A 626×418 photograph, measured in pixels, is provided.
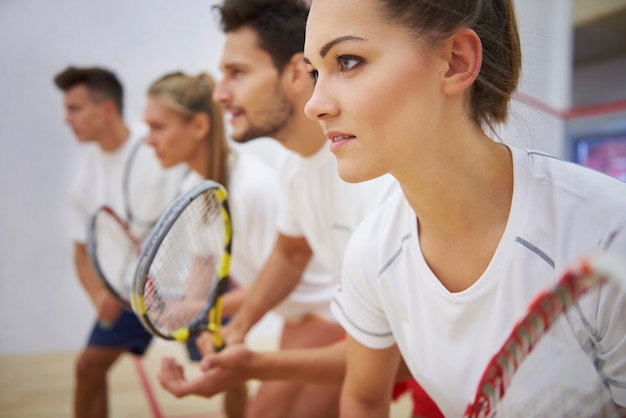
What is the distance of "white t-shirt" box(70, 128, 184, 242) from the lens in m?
1.98

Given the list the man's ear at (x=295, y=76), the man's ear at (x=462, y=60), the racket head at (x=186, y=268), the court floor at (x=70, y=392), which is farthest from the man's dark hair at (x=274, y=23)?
the court floor at (x=70, y=392)

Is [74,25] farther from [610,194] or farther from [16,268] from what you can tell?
[610,194]

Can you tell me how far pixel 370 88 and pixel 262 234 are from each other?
0.90 m

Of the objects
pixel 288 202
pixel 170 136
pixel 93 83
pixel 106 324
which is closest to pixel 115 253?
pixel 106 324

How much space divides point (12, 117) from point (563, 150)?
98.0 inches

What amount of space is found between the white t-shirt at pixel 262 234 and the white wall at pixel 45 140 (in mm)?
1396

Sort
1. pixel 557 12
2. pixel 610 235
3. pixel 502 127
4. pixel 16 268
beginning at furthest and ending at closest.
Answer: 1. pixel 16 268
2. pixel 557 12
3. pixel 502 127
4. pixel 610 235

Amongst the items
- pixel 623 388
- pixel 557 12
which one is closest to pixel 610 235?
pixel 623 388

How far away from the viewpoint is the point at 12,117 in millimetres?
2516

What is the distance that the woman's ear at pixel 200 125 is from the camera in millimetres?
1595

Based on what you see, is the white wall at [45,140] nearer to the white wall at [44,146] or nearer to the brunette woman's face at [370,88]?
the white wall at [44,146]

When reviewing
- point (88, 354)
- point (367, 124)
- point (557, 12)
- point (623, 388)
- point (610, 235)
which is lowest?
point (88, 354)

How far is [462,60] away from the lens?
24.7 inches

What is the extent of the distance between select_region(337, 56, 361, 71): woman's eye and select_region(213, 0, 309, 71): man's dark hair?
556 millimetres
